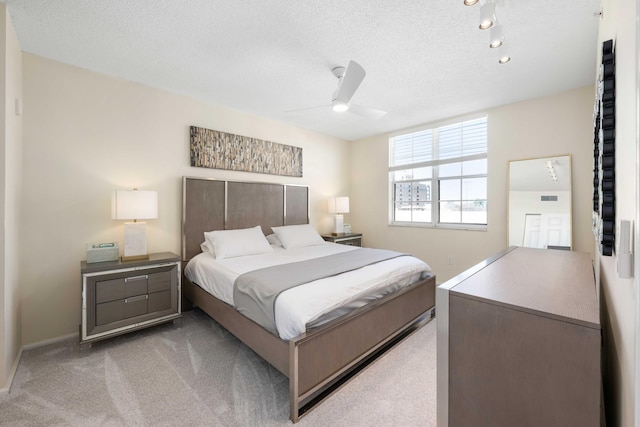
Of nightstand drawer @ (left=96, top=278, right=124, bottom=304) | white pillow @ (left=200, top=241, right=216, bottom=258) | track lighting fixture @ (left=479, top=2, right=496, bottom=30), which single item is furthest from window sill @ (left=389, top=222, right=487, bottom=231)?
nightstand drawer @ (left=96, top=278, right=124, bottom=304)

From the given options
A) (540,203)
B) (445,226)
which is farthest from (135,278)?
(540,203)

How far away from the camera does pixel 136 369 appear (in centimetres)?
216

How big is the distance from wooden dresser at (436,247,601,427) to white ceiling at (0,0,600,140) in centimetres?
182

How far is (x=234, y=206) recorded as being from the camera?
149 inches

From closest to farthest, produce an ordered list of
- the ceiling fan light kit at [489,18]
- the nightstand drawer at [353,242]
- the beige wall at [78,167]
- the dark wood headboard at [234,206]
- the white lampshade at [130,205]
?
the ceiling fan light kit at [489,18] < the beige wall at [78,167] < the white lampshade at [130,205] < the dark wood headboard at [234,206] < the nightstand drawer at [353,242]

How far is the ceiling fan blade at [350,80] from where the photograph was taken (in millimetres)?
2125

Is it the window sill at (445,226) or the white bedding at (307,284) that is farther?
the window sill at (445,226)

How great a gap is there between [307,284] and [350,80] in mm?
1740

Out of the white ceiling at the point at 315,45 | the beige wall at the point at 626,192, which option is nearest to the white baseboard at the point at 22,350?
the white ceiling at the point at 315,45

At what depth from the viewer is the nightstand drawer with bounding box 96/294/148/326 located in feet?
7.93

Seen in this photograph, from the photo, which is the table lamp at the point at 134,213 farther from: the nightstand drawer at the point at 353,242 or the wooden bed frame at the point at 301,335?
the nightstand drawer at the point at 353,242

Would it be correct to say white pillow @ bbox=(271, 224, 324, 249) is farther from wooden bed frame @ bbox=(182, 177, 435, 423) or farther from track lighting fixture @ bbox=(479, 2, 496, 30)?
track lighting fixture @ bbox=(479, 2, 496, 30)

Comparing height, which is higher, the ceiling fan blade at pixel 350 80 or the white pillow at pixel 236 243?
the ceiling fan blade at pixel 350 80

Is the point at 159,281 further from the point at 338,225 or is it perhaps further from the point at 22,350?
the point at 338,225
